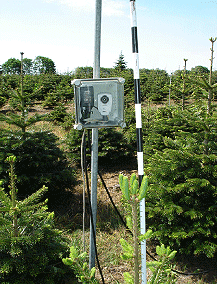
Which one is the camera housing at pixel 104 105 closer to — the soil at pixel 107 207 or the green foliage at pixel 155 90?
the soil at pixel 107 207

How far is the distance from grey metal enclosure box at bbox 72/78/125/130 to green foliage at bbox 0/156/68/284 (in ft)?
2.27

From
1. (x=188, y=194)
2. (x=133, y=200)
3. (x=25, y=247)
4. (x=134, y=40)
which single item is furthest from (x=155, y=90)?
(x=133, y=200)

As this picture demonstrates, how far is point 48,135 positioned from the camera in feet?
15.8

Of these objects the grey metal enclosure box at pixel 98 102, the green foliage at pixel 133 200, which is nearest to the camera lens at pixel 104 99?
the grey metal enclosure box at pixel 98 102

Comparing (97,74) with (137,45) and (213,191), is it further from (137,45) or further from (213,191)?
(213,191)

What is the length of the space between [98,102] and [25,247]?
1.40m

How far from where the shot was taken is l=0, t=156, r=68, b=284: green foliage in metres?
2.13

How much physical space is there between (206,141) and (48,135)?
9.12 feet

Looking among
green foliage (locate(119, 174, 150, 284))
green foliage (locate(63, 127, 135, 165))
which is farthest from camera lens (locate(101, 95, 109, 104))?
green foliage (locate(63, 127, 135, 165))

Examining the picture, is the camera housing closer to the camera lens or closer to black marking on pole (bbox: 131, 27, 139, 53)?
the camera lens

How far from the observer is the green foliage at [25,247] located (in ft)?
7.00

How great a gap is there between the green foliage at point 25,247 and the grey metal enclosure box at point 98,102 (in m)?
0.69

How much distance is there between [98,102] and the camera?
7.36 feet

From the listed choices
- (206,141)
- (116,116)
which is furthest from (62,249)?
(206,141)
